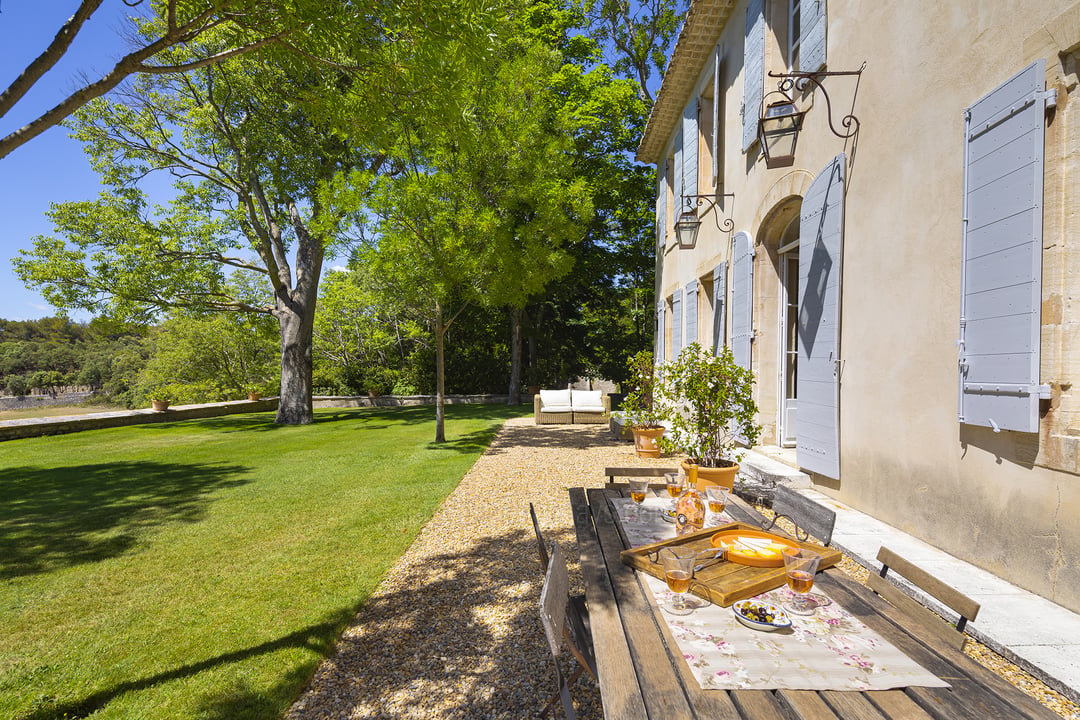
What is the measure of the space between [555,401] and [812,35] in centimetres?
953

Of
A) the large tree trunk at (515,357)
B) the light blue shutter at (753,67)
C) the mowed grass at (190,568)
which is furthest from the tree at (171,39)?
the large tree trunk at (515,357)

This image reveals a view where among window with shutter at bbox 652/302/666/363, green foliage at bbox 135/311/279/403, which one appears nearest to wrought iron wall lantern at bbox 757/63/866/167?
window with shutter at bbox 652/302/666/363

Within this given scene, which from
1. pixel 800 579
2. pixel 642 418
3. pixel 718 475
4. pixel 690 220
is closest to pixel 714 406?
pixel 718 475

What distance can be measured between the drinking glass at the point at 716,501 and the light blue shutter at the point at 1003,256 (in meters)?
1.58

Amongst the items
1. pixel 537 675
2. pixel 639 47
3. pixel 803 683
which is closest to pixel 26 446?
pixel 537 675

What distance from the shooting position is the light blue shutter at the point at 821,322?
15.2ft

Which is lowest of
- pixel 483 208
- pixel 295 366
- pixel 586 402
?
pixel 586 402

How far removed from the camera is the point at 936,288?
347 centimetres

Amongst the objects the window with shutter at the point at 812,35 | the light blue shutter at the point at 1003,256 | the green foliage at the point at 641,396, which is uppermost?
the window with shutter at the point at 812,35

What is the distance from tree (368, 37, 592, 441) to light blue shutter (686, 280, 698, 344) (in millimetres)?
2551

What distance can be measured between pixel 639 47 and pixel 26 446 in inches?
760

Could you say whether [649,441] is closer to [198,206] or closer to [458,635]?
[458,635]

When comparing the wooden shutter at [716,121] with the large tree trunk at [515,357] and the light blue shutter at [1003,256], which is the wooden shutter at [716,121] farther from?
the large tree trunk at [515,357]

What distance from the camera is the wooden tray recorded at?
6.08 ft
